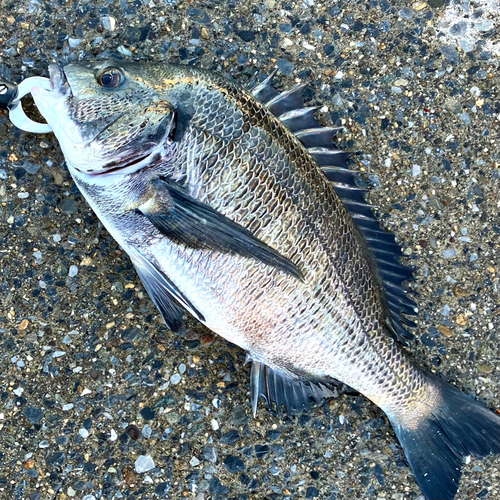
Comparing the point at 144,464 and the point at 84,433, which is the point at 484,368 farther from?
the point at 84,433

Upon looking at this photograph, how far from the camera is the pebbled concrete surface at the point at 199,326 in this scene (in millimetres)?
1885

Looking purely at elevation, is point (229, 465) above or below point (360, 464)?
below

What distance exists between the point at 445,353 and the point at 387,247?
0.58 m

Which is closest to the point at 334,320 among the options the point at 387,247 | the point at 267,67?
the point at 387,247

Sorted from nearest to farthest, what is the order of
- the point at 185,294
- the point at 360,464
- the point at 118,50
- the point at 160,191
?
the point at 160,191, the point at 185,294, the point at 118,50, the point at 360,464

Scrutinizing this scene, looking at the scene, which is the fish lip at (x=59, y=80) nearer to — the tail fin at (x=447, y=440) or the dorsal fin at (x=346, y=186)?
the dorsal fin at (x=346, y=186)

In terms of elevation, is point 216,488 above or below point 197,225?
below

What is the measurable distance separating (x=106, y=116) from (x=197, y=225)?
0.47 m

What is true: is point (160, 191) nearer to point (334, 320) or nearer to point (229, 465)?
point (334, 320)

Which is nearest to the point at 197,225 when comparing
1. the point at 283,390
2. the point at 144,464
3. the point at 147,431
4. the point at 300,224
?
the point at 300,224

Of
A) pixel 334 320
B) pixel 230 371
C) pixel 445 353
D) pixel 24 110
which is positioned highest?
pixel 24 110

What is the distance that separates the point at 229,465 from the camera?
196 cm

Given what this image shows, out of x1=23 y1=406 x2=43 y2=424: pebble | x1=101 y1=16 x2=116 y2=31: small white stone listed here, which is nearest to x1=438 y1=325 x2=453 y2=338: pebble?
x1=23 y1=406 x2=43 y2=424: pebble

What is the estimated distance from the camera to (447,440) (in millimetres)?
1911
